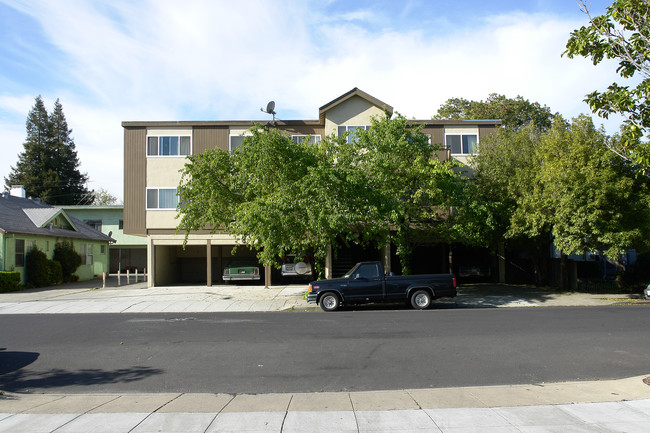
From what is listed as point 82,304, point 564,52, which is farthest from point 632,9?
point 82,304

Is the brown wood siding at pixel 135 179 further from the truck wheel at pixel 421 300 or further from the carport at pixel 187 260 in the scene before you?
the truck wheel at pixel 421 300

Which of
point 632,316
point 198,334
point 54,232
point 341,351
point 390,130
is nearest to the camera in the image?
point 341,351

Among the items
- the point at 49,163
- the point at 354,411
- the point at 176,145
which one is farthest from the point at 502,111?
the point at 49,163

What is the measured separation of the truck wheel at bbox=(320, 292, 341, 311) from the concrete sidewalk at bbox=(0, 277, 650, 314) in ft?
3.91

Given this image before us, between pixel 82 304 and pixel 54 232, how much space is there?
13365mm

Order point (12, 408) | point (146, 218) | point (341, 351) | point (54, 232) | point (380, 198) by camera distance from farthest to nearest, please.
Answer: point (54, 232) < point (146, 218) < point (380, 198) < point (341, 351) < point (12, 408)

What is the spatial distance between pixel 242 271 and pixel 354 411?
20.6 m

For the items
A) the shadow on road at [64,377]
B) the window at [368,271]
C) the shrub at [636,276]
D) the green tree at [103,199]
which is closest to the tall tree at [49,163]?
the green tree at [103,199]

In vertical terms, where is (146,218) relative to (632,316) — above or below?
above

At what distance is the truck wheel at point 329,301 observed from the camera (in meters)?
16.4

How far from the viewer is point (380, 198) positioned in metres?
18.3

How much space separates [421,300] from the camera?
16312 millimetres

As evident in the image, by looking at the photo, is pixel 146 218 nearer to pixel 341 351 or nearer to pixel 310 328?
pixel 310 328

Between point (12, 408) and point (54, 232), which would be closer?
point (12, 408)
